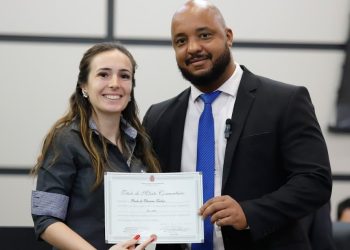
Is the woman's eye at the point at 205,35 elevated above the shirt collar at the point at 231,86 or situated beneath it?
elevated above

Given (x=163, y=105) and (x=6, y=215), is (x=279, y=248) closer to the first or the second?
(x=163, y=105)

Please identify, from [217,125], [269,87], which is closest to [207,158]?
[217,125]

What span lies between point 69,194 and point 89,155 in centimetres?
14

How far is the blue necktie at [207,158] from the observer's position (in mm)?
1857

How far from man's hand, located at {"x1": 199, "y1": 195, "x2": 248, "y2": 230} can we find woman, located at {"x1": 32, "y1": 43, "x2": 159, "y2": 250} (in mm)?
205

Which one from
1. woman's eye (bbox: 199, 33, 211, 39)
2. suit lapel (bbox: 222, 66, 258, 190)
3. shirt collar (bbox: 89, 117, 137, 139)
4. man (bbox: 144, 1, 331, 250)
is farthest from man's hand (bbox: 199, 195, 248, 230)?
woman's eye (bbox: 199, 33, 211, 39)

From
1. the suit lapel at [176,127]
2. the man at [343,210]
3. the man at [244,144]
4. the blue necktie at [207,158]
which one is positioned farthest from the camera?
the man at [343,210]

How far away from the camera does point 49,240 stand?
1.65 m

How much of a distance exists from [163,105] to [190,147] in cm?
30

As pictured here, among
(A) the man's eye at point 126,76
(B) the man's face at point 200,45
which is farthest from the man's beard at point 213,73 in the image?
(A) the man's eye at point 126,76

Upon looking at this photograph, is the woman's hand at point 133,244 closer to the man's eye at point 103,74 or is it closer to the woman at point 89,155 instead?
the woman at point 89,155

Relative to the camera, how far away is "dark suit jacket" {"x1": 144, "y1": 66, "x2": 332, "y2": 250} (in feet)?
5.74

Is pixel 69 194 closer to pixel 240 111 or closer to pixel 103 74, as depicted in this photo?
pixel 103 74

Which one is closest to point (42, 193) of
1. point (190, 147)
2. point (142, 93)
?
point (190, 147)
